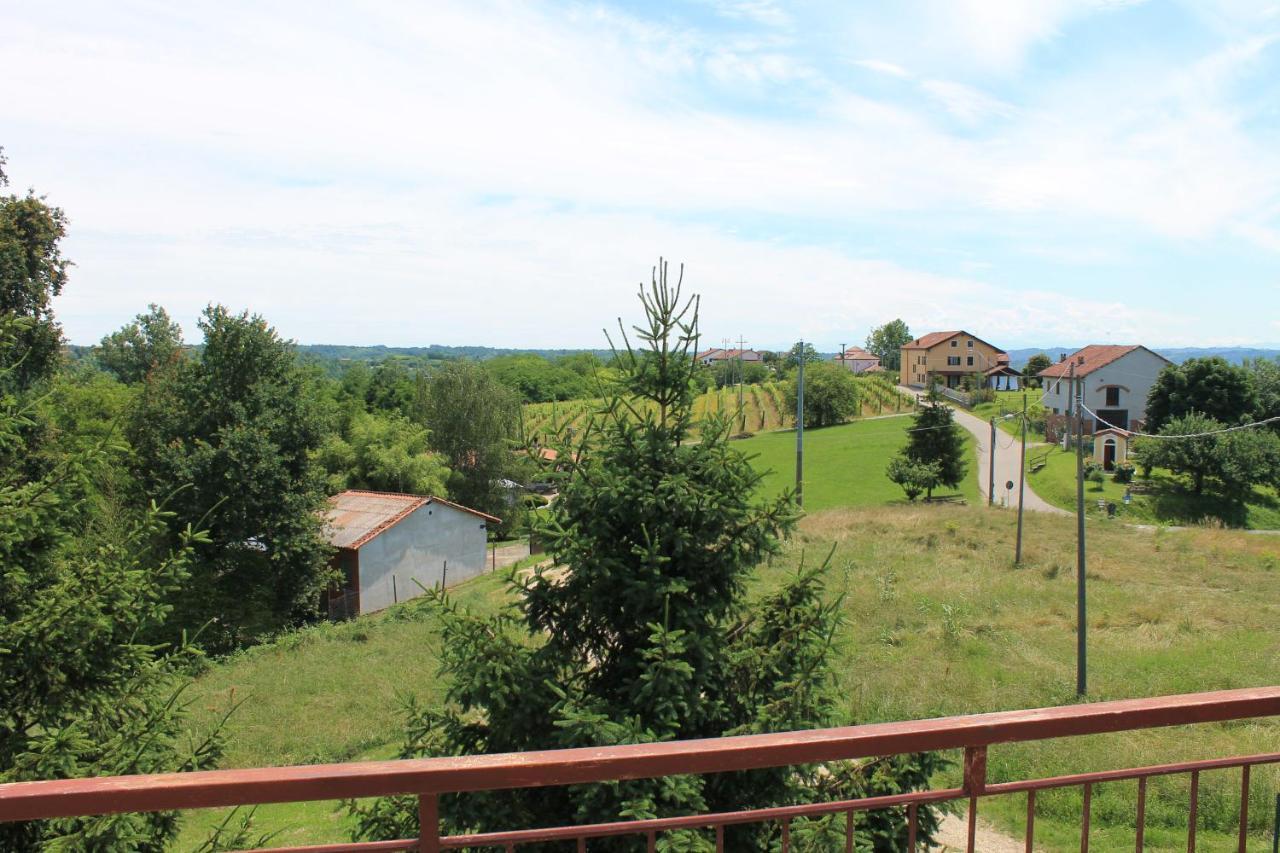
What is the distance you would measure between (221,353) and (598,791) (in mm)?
23234

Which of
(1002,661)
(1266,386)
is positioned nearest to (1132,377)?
(1266,386)

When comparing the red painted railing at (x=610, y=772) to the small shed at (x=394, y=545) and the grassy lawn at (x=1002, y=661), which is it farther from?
the small shed at (x=394, y=545)

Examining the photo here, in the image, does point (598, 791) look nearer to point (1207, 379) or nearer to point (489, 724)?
point (489, 724)

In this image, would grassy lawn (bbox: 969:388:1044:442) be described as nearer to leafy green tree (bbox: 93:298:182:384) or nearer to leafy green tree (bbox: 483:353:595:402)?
leafy green tree (bbox: 483:353:595:402)

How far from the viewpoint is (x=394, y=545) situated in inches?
1128

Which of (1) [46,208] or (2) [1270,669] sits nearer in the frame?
(2) [1270,669]

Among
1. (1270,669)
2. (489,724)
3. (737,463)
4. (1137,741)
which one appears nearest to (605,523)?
(737,463)

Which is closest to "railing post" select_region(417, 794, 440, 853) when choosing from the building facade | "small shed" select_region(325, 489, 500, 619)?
"small shed" select_region(325, 489, 500, 619)

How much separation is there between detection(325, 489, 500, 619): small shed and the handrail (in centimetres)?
2510

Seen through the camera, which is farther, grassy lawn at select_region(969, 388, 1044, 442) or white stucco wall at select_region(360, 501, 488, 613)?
grassy lawn at select_region(969, 388, 1044, 442)

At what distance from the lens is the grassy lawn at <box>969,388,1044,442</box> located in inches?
2115

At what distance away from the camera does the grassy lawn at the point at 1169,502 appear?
3634cm

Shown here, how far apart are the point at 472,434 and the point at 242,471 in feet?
65.9

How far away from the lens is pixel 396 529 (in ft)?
94.0
